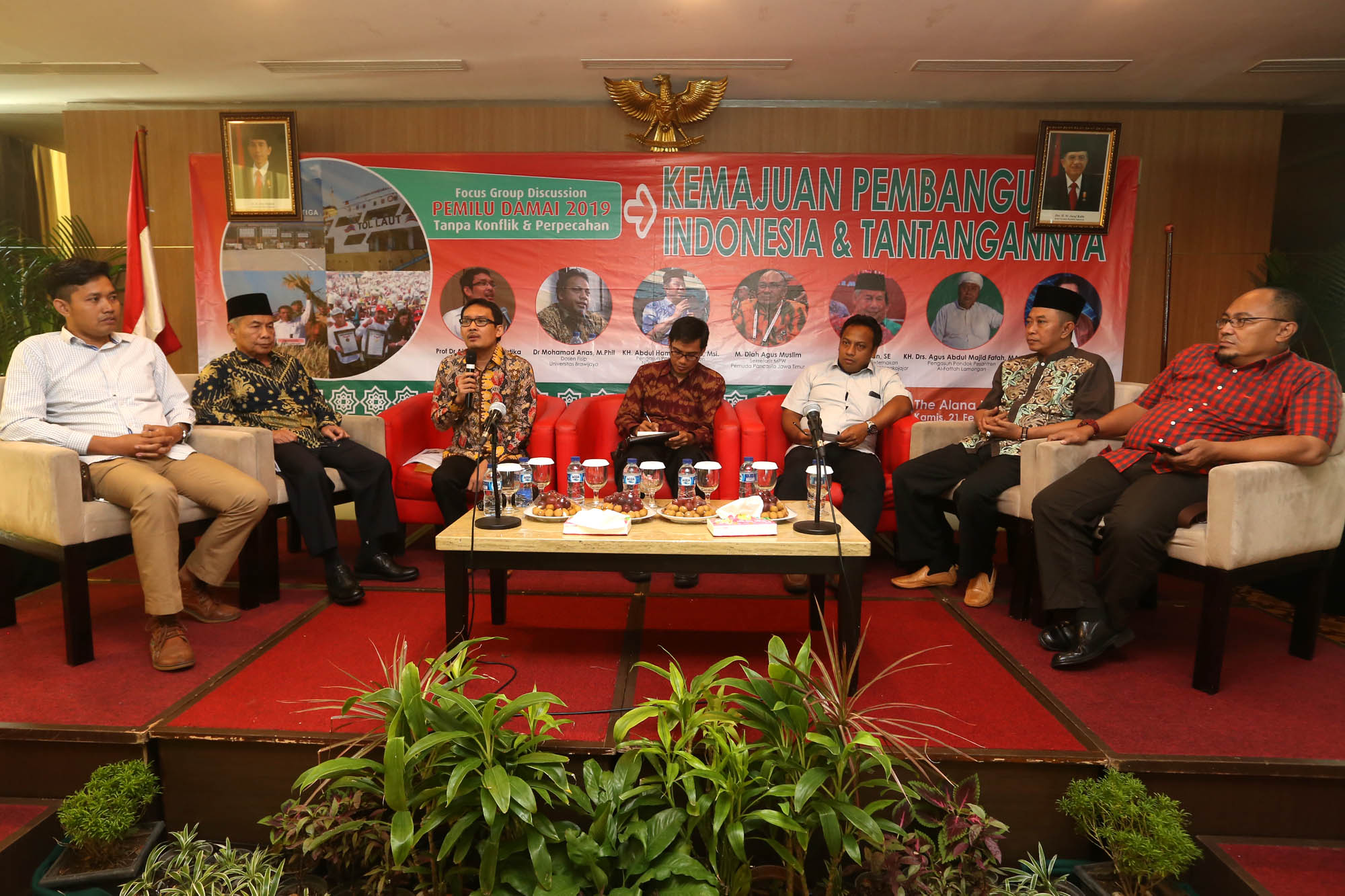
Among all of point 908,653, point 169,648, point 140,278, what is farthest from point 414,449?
point 908,653

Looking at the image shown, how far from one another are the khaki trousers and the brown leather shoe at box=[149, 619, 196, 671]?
0.19 feet

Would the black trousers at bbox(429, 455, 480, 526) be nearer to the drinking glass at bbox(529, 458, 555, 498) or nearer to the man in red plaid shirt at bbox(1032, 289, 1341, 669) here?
the drinking glass at bbox(529, 458, 555, 498)

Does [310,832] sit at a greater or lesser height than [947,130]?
lesser

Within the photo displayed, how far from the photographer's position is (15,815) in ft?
6.81

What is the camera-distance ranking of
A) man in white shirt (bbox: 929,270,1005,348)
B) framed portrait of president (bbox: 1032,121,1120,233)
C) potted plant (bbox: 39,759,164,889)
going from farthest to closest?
1. man in white shirt (bbox: 929,270,1005,348)
2. framed portrait of president (bbox: 1032,121,1120,233)
3. potted plant (bbox: 39,759,164,889)

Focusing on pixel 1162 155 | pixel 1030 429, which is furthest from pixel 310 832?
pixel 1162 155

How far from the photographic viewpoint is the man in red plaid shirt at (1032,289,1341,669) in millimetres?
2543

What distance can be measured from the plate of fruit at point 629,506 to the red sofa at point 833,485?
1.05 metres

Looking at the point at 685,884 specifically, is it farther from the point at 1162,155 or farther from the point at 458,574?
the point at 1162,155

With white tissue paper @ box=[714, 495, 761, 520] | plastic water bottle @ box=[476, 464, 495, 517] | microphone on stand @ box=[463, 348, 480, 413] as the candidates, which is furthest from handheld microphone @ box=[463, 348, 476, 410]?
white tissue paper @ box=[714, 495, 761, 520]

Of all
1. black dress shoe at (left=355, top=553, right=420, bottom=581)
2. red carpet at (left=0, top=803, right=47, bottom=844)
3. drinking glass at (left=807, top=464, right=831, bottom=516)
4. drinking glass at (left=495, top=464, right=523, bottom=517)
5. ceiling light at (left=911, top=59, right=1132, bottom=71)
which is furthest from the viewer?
ceiling light at (left=911, top=59, right=1132, bottom=71)

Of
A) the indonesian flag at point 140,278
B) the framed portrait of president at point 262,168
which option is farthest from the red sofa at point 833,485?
the indonesian flag at point 140,278

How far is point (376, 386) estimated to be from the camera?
Result: 4914 millimetres

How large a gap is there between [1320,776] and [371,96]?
17.7 ft
